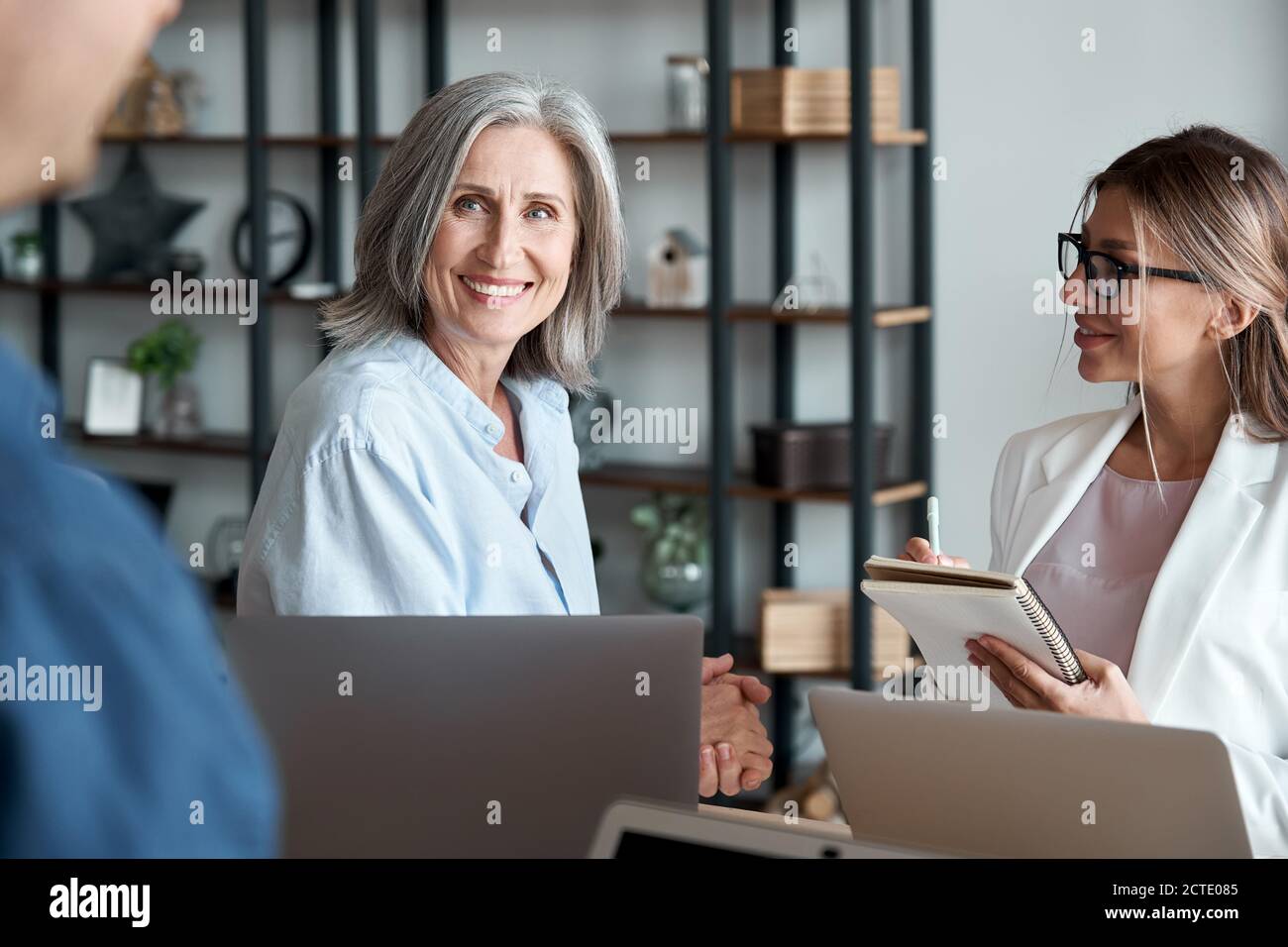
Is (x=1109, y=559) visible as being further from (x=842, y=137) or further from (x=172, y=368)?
(x=172, y=368)

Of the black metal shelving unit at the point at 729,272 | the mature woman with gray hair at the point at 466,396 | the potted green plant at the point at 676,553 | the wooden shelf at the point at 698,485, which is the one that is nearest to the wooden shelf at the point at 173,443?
the black metal shelving unit at the point at 729,272

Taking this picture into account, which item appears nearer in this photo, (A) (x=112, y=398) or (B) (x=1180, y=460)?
(B) (x=1180, y=460)

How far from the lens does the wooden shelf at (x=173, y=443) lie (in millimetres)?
4520

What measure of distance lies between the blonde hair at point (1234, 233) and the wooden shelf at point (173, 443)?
3.32 m

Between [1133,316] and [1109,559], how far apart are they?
0.36 meters

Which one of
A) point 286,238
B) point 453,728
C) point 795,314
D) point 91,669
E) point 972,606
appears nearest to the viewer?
point 91,669

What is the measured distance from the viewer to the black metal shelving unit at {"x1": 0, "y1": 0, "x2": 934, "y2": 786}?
142 inches

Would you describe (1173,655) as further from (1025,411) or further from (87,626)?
(1025,411)

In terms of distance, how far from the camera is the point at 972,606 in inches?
52.8

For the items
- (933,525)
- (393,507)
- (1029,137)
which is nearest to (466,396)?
(393,507)

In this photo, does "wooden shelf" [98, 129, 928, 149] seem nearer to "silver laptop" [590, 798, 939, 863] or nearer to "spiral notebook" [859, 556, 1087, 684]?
Result: "spiral notebook" [859, 556, 1087, 684]

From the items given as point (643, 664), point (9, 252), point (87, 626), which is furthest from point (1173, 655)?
point (9, 252)

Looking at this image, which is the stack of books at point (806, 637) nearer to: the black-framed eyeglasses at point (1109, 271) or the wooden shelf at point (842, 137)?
the wooden shelf at point (842, 137)

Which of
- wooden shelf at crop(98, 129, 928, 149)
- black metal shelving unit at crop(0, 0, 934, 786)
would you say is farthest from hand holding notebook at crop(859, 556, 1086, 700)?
wooden shelf at crop(98, 129, 928, 149)
